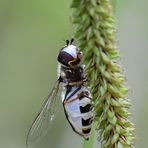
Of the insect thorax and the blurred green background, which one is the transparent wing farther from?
the blurred green background

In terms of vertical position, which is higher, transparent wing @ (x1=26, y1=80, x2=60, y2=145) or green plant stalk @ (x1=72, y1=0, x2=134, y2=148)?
green plant stalk @ (x1=72, y1=0, x2=134, y2=148)

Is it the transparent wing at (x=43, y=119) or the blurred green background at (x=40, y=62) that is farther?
the blurred green background at (x=40, y=62)

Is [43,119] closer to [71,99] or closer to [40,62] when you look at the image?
[71,99]

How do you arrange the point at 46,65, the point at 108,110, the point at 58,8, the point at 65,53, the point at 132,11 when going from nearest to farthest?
the point at 108,110, the point at 65,53, the point at 58,8, the point at 132,11, the point at 46,65

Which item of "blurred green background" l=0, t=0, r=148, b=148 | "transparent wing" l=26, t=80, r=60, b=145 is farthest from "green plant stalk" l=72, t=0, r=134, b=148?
"blurred green background" l=0, t=0, r=148, b=148

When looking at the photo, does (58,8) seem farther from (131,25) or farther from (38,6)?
(131,25)

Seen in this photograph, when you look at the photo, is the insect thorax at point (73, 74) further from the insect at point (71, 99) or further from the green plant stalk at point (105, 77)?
the green plant stalk at point (105, 77)

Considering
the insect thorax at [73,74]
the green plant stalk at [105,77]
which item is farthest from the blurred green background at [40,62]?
Result: the green plant stalk at [105,77]

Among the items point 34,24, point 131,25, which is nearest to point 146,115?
point 131,25
